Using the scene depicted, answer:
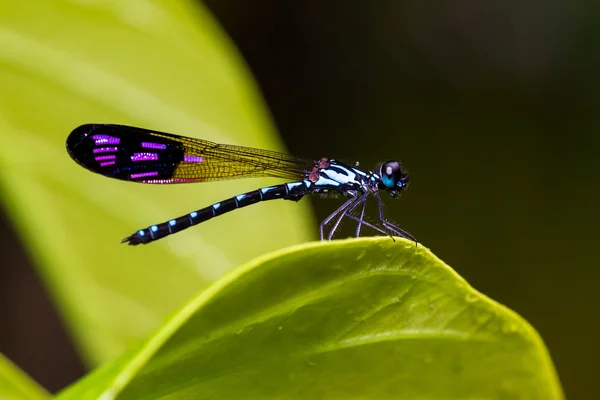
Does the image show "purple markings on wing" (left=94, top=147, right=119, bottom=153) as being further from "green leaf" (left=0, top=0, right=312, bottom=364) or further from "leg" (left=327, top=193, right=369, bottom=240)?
"leg" (left=327, top=193, right=369, bottom=240)

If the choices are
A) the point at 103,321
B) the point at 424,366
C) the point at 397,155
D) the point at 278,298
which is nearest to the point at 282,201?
the point at 103,321

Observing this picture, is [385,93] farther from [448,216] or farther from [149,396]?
[149,396]

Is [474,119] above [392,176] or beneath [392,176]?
beneath

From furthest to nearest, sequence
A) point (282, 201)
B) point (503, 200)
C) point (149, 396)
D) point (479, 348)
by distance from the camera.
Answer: point (503, 200), point (282, 201), point (479, 348), point (149, 396)

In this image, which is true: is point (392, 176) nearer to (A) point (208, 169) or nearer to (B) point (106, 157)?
(A) point (208, 169)

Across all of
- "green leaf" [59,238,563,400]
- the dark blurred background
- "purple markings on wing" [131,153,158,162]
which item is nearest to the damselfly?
"purple markings on wing" [131,153,158,162]

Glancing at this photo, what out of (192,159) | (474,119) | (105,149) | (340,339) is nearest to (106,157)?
(105,149)

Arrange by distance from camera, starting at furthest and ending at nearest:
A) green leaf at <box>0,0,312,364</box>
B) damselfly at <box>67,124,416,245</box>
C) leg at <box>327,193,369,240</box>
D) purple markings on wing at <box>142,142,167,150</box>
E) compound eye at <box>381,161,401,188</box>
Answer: compound eye at <box>381,161,401,188</box>
purple markings on wing at <box>142,142,167,150</box>
leg at <box>327,193,369,240</box>
damselfly at <box>67,124,416,245</box>
green leaf at <box>0,0,312,364</box>
